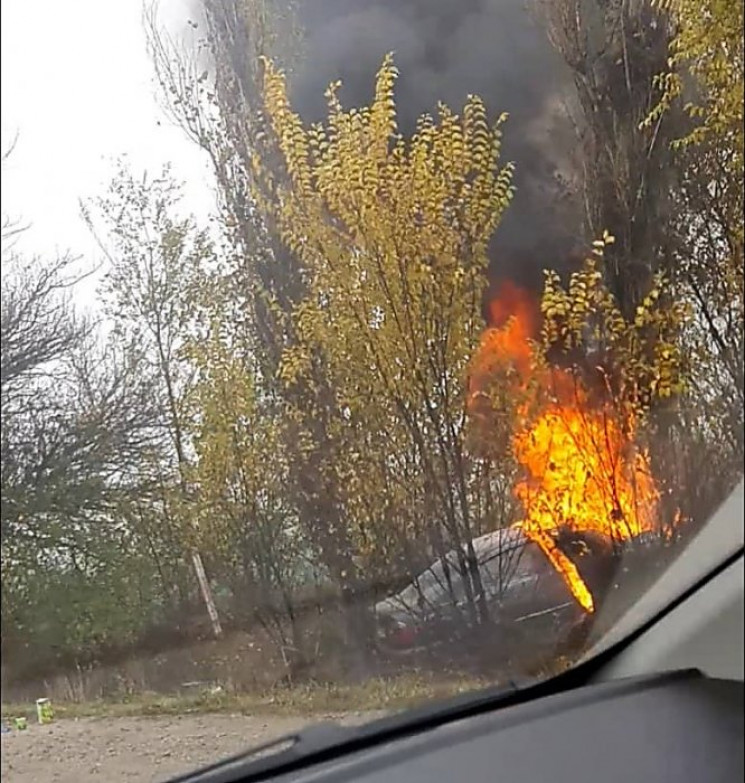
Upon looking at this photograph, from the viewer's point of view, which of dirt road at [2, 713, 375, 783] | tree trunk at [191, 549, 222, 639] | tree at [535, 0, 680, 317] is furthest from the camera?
tree at [535, 0, 680, 317]

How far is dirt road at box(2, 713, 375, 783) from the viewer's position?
1.13 meters

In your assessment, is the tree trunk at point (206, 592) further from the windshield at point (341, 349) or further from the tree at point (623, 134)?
the tree at point (623, 134)

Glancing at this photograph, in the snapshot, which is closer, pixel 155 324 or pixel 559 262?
pixel 155 324

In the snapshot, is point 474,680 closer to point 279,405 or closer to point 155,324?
point 279,405

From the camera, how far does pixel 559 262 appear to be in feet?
4.86

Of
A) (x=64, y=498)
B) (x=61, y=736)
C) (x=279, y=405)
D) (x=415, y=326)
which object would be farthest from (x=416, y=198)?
(x=61, y=736)

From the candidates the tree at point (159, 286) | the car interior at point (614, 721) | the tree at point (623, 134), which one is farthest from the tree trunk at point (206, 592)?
the tree at point (623, 134)

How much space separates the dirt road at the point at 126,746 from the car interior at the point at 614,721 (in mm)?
25

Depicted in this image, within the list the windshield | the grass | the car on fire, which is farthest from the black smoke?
the grass

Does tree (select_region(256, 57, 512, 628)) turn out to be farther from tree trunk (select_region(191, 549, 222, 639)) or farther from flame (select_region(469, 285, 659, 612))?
tree trunk (select_region(191, 549, 222, 639))

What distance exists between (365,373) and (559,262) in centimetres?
29

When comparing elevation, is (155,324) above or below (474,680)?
above

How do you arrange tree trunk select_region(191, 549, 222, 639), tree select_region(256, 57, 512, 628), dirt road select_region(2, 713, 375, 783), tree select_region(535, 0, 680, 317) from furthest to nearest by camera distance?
tree select_region(535, 0, 680, 317)
tree select_region(256, 57, 512, 628)
tree trunk select_region(191, 549, 222, 639)
dirt road select_region(2, 713, 375, 783)

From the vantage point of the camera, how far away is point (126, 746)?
1.19 m
